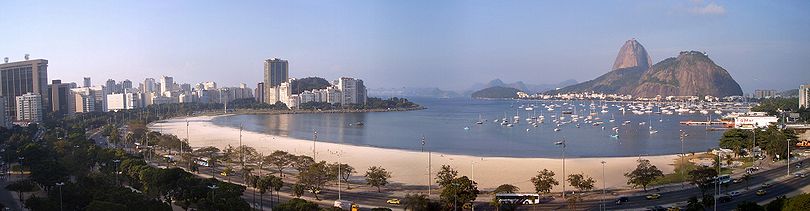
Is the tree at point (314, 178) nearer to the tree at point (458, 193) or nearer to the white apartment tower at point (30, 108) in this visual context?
the tree at point (458, 193)

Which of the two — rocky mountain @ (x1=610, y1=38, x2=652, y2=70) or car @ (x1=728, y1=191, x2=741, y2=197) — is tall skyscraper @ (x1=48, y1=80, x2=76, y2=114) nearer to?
car @ (x1=728, y1=191, x2=741, y2=197)

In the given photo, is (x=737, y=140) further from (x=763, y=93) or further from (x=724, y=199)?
(x=763, y=93)

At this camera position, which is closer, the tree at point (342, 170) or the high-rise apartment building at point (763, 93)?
the tree at point (342, 170)

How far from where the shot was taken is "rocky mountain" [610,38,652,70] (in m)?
95.2

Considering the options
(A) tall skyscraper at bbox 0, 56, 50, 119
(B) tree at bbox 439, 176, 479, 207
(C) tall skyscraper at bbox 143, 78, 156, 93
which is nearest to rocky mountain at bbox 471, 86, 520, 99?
(C) tall skyscraper at bbox 143, 78, 156, 93

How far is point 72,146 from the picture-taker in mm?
13344

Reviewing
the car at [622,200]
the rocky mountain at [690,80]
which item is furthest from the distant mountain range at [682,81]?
the car at [622,200]

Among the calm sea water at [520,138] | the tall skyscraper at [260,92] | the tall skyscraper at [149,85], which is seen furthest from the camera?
the tall skyscraper at [149,85]

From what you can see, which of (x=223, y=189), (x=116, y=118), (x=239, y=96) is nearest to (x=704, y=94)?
(x=239, y=96)

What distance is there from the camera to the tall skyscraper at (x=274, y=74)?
4759 centimetres

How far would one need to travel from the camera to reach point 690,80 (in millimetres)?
59125

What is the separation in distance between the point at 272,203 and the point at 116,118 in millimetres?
22648

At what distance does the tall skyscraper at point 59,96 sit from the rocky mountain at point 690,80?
50107 millimetres

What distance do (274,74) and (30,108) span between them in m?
25.2
